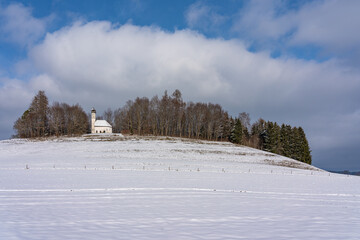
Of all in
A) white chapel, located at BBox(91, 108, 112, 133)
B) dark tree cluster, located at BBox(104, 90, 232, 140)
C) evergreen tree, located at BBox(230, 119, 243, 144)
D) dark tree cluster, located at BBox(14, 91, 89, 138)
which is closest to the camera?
dark tree cluster, located at BBox(14, 91, 89, 138)

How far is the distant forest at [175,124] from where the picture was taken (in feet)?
242

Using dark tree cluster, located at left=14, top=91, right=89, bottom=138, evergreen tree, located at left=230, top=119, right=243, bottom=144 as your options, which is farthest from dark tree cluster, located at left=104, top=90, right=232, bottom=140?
dark tree cluster, located at left=14, top=91, right=89, bottom=138

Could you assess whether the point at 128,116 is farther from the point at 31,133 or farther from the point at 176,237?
the point at 176,237

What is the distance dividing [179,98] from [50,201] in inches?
3046

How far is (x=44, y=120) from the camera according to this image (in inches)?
2960

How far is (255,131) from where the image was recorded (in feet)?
305

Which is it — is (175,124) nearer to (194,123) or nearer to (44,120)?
(194,123)

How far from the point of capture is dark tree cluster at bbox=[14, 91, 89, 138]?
72.8m

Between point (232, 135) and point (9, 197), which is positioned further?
point (232, 135)

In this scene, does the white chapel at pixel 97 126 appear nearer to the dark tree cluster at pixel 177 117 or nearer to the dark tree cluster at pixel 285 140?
the dark tree cluster at pixel 177 117

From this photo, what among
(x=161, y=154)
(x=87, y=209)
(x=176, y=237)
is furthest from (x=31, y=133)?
(x=176, y=237)

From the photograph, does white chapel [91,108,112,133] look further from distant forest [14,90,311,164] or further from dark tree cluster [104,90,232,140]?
dark tree cluster [104,90,232,140]

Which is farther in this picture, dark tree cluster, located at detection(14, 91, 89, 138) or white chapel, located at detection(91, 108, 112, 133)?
white chapel, located at detection(91, 108, 112, 133)

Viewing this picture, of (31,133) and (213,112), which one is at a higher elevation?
(213,112)
